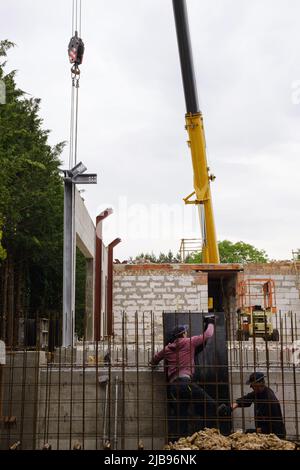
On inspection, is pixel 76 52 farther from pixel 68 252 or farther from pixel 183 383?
pixel 183 383

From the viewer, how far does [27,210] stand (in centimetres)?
2317

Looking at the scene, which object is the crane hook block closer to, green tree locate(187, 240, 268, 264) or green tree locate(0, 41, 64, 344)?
green tree locate(0, 41, 64, 344)

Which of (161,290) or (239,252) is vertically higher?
(239,252)

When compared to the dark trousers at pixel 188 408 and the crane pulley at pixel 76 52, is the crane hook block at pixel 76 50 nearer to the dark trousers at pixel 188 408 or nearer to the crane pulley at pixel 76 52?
the crane pulley at pixel 76 52

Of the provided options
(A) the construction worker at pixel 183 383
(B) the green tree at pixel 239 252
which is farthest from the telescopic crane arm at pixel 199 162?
(B) the green tree at pixel 239 252

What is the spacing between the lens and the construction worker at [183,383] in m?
8.62

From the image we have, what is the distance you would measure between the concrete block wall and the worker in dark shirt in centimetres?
994

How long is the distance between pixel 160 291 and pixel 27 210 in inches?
296

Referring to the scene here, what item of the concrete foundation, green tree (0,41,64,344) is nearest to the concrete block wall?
green tree (0,41,64,344)

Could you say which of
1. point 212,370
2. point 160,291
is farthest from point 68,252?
point 160,291

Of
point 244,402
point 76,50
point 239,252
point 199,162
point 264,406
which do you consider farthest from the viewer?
point 239,252

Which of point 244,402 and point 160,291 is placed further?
point 160,291

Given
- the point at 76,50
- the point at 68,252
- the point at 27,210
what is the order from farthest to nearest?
1. the point at 27,210
2. the point at 76,50
3. the point at 68,252

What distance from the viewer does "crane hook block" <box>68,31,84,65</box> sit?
44.6 ft
